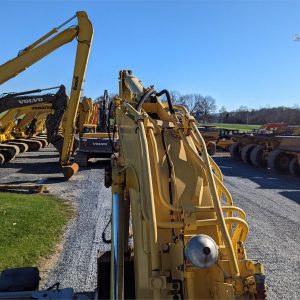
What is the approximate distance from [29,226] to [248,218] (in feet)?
14.3

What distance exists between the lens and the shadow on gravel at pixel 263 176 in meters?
14.4

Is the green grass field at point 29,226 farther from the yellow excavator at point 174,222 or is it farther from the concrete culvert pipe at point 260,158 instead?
the concrete culvert pipe at point 260,158

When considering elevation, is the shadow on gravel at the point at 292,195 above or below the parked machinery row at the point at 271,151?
below

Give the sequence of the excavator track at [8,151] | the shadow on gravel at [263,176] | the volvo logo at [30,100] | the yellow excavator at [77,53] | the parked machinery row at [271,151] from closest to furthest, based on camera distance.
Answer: the yellow excavator at [77,53] → the shadow on gravel at [263,176] → the parked machinery row at [271,151] → the volvo logo at [30,100] → the excavator track at [8,151]

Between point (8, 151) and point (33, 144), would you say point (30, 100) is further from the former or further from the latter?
point (33, 144)

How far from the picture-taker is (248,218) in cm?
938

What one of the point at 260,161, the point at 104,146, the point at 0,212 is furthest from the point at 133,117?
the point at 260,161

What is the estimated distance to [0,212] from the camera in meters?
9.02

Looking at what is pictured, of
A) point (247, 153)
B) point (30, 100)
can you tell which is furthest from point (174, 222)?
point (247, 153)

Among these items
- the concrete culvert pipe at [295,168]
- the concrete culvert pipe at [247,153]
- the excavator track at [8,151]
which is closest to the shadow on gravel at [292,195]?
the concrete culvert pipe at [295,168]

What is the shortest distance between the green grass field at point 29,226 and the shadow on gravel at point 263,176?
274 inches

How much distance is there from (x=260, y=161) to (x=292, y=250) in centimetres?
1334

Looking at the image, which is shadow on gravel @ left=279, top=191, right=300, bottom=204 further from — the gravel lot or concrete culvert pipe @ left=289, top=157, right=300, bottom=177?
concrete culvert pipe @ left=289, top=157, right=300, bottom=177

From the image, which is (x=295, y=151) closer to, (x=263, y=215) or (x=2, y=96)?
(x=263, y=215)
